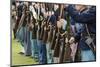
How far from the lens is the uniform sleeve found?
2.56 m

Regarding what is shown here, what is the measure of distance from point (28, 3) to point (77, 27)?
2.15 ft

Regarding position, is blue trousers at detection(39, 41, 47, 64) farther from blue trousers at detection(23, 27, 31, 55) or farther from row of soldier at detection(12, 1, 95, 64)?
blue trousers at detection(23, 27, 31, 55)

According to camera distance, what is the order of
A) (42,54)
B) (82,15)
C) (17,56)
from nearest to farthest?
1. (17,56)
2. (42,54)
3. (82,15)

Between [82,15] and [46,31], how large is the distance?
0.50m

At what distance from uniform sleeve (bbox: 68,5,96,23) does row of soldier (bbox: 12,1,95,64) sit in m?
0.03

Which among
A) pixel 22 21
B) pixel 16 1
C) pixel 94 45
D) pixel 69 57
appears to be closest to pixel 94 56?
pixel 94 45

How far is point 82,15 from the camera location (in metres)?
2.60

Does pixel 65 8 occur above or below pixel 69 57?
above

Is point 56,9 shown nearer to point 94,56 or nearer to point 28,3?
point 28,3

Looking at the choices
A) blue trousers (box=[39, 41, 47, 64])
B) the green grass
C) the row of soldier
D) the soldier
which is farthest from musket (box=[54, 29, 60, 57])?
the green grass

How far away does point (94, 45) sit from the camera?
2.66m

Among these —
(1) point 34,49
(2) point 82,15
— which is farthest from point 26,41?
(2) point 82,15

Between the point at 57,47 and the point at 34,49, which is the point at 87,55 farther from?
the point at 34,49

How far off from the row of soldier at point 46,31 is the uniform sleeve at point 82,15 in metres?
0.03
